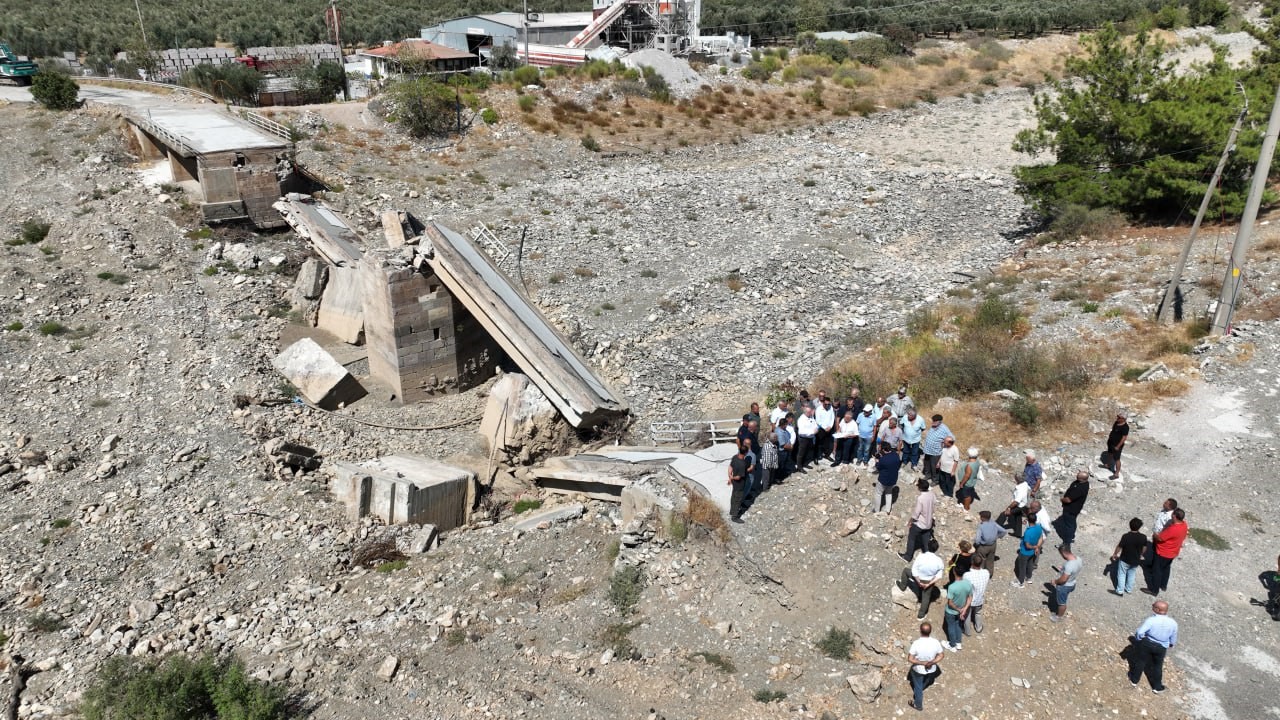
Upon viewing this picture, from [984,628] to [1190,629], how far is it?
6.81 feet

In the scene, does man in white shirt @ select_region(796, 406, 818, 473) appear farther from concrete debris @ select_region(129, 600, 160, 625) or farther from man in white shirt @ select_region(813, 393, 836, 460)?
concrete debris @ select_region(129, 600, 160, 625)

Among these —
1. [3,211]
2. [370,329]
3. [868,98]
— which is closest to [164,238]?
[3,211]

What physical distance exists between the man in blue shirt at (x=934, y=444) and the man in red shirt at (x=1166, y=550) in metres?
2.68

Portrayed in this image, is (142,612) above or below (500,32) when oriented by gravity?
below

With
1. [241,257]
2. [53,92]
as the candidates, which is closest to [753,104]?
[241,257]

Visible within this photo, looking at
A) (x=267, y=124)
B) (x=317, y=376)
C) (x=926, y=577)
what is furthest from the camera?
(x=267, y=124)

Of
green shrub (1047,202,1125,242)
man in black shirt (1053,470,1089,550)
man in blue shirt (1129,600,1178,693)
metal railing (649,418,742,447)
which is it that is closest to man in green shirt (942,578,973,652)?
man in blue shirt (1129,600,1178,693)

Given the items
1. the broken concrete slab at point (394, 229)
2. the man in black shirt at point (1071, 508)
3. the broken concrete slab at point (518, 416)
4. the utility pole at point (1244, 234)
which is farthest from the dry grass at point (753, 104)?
the man in black shirt at point (1071, 508)

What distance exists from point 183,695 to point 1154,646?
9757 millimetres

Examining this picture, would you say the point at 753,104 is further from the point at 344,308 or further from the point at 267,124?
the point at 344,308

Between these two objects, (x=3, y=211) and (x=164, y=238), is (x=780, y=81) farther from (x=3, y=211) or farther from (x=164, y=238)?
(x=3, y=211)

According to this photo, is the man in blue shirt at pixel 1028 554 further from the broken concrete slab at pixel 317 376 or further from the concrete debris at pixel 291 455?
the broken concrete slab at pixel 317 376

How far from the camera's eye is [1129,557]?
28.7 feet

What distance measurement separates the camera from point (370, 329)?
1820cm
